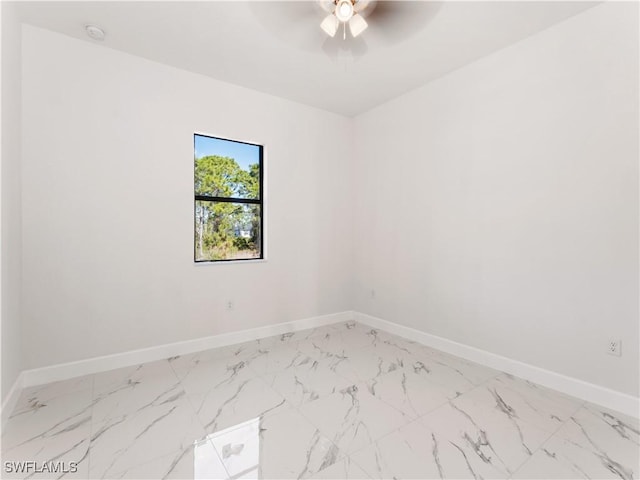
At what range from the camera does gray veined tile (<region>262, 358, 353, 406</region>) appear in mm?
2240

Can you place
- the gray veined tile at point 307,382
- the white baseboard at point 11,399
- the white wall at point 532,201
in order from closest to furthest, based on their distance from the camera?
the white baseboard at point 11,399
the white wall at point 532,201
the gray veined tile at point 307,382

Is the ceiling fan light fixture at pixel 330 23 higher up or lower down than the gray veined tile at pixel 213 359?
higher up

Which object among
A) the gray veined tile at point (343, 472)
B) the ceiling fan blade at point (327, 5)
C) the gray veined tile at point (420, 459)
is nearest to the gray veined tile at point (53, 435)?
the gray veined tile at point (343, 472)

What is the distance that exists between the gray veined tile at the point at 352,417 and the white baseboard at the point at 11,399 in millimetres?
1792

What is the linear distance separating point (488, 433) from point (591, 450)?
500 millimetres

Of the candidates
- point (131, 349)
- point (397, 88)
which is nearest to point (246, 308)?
point (131, 349)

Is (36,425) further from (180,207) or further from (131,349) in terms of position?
(180,207)

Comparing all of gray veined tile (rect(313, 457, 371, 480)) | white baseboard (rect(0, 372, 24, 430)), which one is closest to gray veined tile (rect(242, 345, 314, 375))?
gray veined tile (rect(313, 457, 371, 480))

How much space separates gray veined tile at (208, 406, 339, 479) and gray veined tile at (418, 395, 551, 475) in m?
0.70

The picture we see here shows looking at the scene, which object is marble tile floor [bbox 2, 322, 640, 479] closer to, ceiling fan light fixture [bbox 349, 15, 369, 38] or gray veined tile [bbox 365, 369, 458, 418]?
gray veined tile [bbox 365, 369, 458, 418]

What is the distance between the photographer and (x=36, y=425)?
188 centimetres

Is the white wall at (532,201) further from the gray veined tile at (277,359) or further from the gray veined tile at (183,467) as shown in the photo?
the gray veined tile at (183,467)

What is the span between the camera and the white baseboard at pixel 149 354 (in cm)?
242

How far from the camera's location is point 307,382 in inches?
95.9
